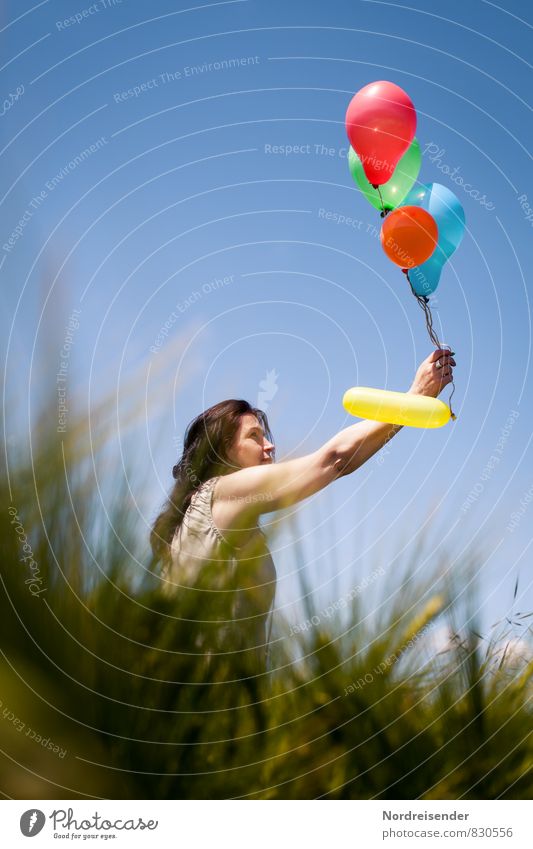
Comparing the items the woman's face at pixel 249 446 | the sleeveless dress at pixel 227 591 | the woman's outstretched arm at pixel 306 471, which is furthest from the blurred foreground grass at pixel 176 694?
the woman's face at pixel 249 446

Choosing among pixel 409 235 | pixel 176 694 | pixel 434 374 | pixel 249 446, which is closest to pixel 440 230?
pixel 409 235

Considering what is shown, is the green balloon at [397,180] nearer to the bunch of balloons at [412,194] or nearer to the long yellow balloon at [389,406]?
the bunch of balloons at [412,194]

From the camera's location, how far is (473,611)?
7.04 ft

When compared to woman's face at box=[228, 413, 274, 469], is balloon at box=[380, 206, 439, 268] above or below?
above

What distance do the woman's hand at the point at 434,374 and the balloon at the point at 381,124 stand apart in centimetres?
174

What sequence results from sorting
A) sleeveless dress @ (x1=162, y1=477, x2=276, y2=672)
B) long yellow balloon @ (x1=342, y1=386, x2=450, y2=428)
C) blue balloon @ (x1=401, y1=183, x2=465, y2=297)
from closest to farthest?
1. sleeveless dress @ (x1=162, y1=477, x2=276, y2=672)
2. long yellow balloon @ (x1=342, y1=386, x2=450, y2=428)
3. blue balloon @ (x1=401, y1=183, x2=465, y2=297)

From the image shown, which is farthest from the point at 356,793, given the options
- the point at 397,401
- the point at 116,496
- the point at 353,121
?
the point at 353,121

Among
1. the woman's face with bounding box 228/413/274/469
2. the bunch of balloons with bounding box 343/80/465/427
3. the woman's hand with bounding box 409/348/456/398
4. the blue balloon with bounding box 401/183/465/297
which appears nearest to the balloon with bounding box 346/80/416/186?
the bunch of balloons with bounding box 343/80/465/427

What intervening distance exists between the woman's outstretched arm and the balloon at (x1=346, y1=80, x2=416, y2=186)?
2.35m

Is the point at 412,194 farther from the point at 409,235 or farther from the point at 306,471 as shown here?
the point at 306,471

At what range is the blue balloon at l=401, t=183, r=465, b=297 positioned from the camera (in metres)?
5.65

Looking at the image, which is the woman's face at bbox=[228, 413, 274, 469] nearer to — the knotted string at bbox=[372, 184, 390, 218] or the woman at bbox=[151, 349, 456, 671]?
the woman at bbox=[151, 349, 456, 671]
